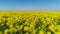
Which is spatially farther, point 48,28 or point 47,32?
point 48,28

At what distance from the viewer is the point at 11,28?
8617mm

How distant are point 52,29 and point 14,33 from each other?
1.61 meters

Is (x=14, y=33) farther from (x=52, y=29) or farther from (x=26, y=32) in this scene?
(x=52, y=29)

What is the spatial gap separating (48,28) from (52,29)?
20.6 inches

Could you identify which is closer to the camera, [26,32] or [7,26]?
[26,32]

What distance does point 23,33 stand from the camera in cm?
866

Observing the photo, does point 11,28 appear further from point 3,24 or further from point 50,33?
point 50,33

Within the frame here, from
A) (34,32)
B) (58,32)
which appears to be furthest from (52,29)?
(34,32)

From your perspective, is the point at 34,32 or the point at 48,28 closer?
the point at 34,32

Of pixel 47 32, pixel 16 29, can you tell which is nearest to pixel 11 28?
pixel 16 29

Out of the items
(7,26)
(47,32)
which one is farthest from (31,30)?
(7,26)

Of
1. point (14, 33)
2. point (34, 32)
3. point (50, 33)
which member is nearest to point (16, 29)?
point (14, 33)

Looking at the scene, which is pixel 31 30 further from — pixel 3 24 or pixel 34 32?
pixel 3 24

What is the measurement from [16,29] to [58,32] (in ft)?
5.82
